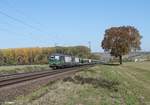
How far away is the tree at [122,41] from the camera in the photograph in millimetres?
109938

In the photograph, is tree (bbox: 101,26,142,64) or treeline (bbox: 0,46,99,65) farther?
treeline (bbox: 0,46,99,65)

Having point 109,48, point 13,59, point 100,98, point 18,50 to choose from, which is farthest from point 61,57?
point 18,50

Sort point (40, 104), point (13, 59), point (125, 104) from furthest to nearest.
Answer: point (13, 59)
point (125, 104)
point (40, 104)

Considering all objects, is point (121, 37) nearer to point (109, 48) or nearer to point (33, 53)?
point (109, 48)

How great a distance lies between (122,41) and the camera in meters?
110

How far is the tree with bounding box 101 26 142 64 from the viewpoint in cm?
10994

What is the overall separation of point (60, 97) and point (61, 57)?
2249 inches

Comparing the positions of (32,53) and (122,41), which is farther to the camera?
(32,53)

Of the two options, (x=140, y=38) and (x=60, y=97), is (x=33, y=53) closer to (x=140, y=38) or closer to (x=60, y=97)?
(x=140, y=38)

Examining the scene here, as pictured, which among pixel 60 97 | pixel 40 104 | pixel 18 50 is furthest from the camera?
pixel 18 50

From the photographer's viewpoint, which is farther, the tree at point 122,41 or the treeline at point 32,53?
A: the treeline at point 32,53

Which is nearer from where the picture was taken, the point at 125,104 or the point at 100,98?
the point at 125,104

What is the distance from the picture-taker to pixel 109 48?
370 ft

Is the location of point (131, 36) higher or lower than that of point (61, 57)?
higher
